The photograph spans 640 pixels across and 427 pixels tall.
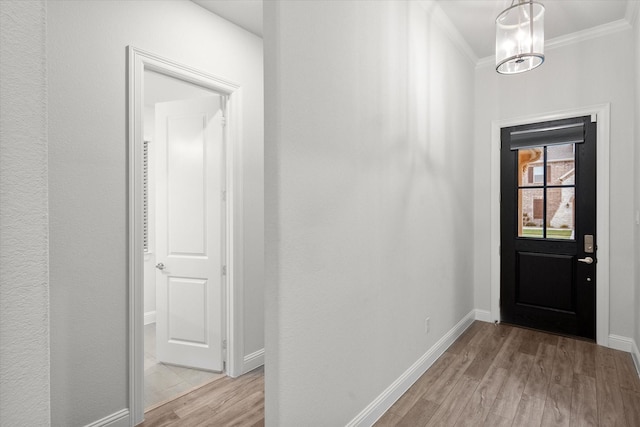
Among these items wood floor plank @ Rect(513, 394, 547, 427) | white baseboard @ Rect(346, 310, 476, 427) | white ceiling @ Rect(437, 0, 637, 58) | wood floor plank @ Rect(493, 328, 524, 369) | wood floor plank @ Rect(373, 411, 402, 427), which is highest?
white ceiling @ Rect(437, 0, 637, 58)

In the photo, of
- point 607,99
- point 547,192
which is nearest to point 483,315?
point 547,192

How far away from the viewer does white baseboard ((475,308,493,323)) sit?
3.79 metres

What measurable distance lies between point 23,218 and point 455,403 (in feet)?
8.10

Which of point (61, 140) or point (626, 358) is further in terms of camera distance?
point (626, 358)

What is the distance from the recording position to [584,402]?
7.30ft

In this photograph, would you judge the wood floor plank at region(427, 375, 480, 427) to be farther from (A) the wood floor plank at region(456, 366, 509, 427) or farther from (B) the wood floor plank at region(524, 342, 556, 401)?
(B) the wood floor plank at region(524, 342, 556, 401)

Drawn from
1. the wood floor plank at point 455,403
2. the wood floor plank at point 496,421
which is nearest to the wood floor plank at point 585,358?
the wood floor plank at point 455,403

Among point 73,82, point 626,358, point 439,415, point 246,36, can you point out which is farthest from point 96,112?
point 626,358

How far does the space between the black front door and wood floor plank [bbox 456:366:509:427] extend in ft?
3.97

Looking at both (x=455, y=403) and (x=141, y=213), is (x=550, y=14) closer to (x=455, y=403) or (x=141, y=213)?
(x=455, y=403)

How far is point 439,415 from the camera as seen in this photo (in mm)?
2109

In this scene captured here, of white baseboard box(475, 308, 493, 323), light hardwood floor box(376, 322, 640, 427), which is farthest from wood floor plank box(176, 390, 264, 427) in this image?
white baseboard box(475, 308, 493, 323)

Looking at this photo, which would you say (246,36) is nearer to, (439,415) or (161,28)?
(161,28)

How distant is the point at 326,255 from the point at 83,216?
1.36 m
